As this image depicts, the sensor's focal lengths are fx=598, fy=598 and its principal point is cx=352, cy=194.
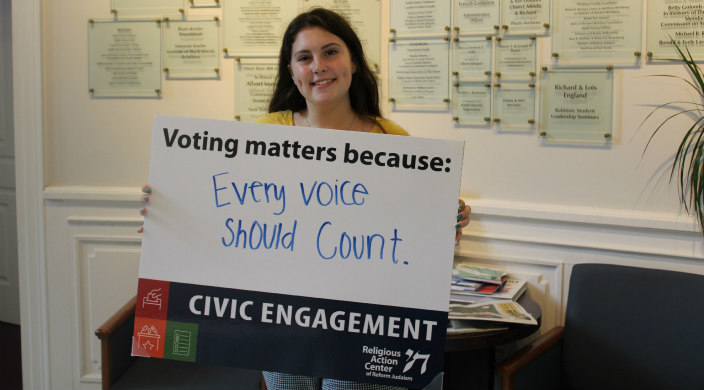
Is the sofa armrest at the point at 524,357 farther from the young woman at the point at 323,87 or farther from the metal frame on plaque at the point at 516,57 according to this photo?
the metal frame on plaque at the point at 516,57

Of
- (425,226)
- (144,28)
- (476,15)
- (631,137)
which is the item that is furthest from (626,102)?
(144,28)

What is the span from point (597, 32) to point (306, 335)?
153 centimetres

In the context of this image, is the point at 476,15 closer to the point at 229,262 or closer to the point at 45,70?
the point at 229,262

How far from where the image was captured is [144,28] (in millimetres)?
2457

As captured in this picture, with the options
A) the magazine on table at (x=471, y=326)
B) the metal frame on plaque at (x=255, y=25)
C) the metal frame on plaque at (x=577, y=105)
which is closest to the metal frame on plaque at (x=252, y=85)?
the metal frame on plaque at (x=255, y=25)

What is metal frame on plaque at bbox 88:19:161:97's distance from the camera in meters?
2.46

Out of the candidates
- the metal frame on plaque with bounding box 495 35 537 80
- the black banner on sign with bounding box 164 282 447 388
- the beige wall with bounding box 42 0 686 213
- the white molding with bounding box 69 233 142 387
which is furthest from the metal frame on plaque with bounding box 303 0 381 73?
the black banner on sign with bounding box 164 282 447 388

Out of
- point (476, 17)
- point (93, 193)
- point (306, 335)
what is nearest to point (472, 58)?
point (476, 17)

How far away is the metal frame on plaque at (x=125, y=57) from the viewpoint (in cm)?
246

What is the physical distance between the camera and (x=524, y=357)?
1.83 m

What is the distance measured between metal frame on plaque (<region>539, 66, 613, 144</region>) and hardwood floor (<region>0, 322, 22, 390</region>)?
8.46ft

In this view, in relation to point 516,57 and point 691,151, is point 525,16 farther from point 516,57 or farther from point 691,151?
point 691,151

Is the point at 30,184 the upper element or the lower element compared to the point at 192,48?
lower

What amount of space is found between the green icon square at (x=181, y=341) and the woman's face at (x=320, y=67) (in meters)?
0.58
